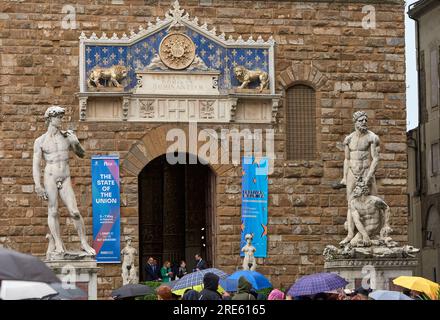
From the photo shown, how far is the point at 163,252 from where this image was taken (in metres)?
40.3

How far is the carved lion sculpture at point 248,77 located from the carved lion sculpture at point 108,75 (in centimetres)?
247

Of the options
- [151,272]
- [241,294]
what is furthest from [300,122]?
[241,294]

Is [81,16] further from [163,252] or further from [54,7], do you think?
[163,252]

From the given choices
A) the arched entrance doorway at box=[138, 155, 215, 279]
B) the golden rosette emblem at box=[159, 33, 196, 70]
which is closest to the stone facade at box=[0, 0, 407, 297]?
the golden rosette emblem at box=[159, 33, 196, 70]

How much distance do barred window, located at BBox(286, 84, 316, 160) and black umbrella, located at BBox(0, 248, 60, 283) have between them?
18.2 metres

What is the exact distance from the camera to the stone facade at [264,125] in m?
31.6

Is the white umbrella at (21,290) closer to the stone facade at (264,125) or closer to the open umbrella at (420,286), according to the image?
the open umbrella at (420,286)

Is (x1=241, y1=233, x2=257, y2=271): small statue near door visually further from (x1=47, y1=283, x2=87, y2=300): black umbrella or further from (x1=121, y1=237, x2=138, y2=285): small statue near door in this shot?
(x1=47, y1=283, x2=87, y2=300): black umbrella

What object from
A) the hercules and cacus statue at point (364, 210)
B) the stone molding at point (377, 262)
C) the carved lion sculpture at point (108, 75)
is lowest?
the stone molding at point (377, 262)

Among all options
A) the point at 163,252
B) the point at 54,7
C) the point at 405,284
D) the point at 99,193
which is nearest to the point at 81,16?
the point at 54,7

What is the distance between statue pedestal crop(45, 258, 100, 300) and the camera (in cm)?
2711

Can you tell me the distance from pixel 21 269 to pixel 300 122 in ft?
61.5

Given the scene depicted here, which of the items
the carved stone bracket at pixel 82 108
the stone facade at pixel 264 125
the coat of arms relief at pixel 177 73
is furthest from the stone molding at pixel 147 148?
the carved stone bracket at pixel 82 108

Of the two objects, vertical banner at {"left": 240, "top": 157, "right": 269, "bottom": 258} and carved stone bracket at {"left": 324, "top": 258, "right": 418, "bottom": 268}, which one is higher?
vertical banner at {"left": 240, "top": 157, "right": 269, "bottom": 258}
